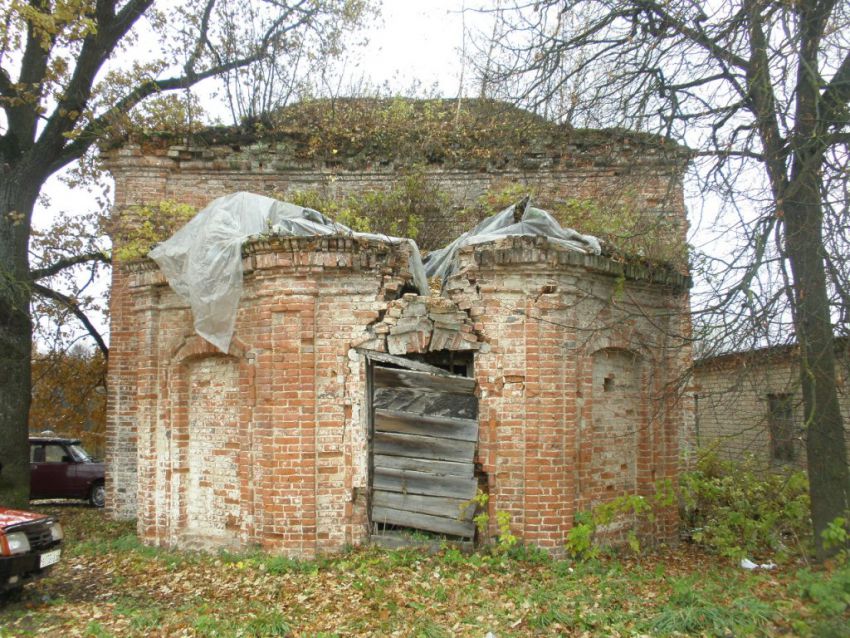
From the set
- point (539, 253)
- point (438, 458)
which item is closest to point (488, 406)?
point (438, 458)

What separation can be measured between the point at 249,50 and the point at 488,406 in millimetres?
11456

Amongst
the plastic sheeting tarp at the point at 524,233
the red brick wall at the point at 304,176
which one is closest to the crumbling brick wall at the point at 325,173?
the red brick wall at the point at 304,176

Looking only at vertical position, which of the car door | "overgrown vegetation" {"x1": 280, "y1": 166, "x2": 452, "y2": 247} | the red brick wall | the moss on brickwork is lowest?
the car door

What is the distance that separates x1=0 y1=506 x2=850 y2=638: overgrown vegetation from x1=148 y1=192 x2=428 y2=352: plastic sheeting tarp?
276cm

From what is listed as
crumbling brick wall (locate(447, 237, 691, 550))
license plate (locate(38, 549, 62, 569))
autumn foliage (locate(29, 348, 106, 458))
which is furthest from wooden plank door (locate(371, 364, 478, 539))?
autumn foliage (locate(29, 348, 106, 458))

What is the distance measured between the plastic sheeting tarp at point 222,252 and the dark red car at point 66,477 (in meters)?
9.80

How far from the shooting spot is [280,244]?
7.72 m

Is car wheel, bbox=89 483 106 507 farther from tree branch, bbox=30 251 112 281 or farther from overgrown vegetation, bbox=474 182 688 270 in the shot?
overgrown vegetation, bbox=474 182 688 270

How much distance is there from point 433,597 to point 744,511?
521 centimetres

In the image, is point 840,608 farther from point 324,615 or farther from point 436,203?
point 436,203

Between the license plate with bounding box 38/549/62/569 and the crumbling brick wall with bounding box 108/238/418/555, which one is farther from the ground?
the crumbling brick wall with bounding box 108/238/418/555

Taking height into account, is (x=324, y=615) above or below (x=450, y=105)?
below

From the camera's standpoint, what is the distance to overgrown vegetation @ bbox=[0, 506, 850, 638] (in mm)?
5672

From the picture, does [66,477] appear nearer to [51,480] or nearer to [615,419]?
[51,480]
